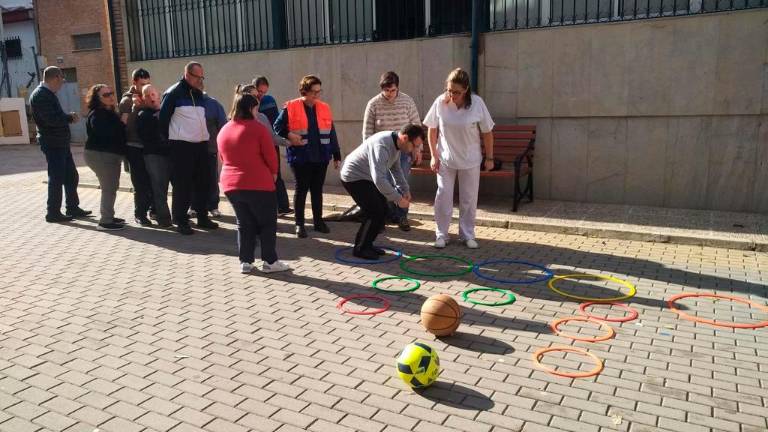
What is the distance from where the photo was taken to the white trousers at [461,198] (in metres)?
7.55

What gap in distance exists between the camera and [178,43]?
14.5 meters

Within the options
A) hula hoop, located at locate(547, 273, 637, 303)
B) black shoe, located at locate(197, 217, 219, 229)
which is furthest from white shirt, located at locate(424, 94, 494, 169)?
black shoe, located at locate(197, 217, 219, 229)

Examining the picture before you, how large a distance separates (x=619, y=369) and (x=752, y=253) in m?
3.96

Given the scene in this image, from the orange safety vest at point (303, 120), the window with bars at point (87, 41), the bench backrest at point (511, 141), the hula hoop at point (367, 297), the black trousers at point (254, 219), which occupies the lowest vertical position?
the hula hoop at point (367, 297)

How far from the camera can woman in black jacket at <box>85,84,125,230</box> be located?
8.74 m

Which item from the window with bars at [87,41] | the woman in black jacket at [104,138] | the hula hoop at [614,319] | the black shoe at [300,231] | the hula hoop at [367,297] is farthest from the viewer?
the window with bars at [87,41]

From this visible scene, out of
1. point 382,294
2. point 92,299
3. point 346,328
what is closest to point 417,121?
point 382,294

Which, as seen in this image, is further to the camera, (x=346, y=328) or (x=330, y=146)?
(x=330, y=146)

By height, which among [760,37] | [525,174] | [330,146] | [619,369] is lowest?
[619,369]

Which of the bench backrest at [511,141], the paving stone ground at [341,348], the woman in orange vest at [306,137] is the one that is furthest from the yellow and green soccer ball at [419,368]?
the bench backrest at [511,141]

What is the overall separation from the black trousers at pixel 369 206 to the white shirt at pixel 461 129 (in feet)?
3.32

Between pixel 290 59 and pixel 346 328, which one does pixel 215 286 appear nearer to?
pixel 346 328

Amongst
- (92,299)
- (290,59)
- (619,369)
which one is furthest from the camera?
(290,59)

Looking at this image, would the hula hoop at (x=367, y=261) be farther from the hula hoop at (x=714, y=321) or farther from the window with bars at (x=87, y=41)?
the window with bars at (x=87, y=41)
